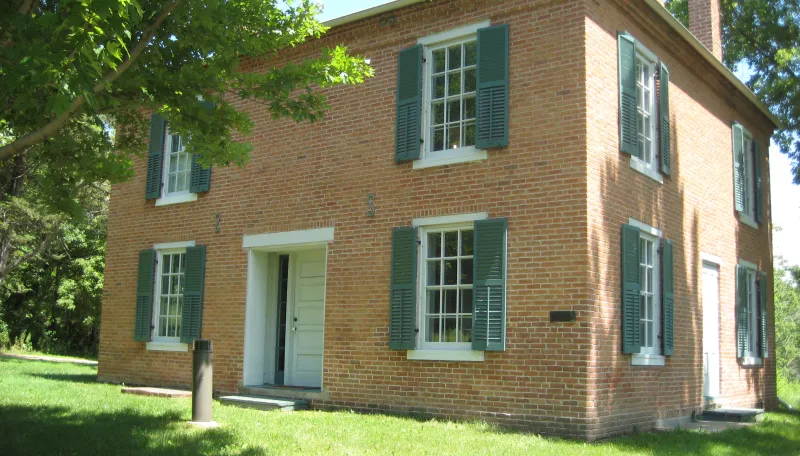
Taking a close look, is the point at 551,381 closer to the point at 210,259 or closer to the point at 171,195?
the point at 210,259

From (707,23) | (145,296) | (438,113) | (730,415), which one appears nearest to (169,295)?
(145,296)

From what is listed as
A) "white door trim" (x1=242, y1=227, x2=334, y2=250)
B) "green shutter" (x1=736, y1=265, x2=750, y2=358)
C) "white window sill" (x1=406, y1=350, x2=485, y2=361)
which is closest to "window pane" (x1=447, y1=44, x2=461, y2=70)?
"white door trim" (x1=242, y1=227, x2=334, y2=250)

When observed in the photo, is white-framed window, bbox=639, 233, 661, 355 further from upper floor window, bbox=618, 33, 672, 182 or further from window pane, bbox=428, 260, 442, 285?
window pane, bbox=428, 260, 442, 285

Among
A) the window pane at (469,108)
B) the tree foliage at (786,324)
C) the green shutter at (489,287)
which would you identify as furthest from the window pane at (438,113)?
the tree foliage at (786,324)

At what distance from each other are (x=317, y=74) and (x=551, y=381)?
4.55m

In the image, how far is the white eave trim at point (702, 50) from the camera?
1166cm

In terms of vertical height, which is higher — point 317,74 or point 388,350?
point 317,74

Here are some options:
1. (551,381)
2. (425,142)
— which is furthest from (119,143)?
(551,381)

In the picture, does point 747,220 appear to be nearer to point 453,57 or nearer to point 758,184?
point 758,184

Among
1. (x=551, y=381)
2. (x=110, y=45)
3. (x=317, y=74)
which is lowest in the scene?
(x=551, y=381)

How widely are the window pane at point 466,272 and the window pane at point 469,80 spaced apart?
92.8 inches

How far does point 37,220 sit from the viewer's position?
24.6m

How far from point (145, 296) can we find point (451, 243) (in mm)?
6497

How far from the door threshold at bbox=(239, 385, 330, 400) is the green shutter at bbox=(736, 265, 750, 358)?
7.59 metres
